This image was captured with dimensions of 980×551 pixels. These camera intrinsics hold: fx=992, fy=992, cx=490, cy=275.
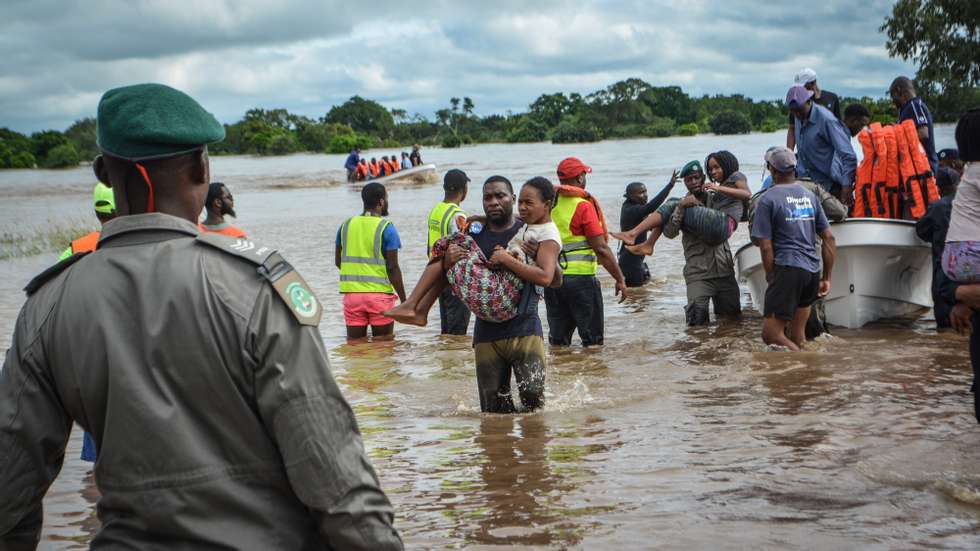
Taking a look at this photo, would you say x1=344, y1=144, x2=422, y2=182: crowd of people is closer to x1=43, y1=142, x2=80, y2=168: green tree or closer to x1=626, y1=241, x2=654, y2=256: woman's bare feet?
x1=626, y1=241, x2=654, y2=256: woman's bare feet

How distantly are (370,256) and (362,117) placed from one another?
12974 centimetres

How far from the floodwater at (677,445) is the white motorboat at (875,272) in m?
0.24

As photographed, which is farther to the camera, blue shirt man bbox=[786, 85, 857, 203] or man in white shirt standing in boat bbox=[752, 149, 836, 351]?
blue shirt man bbox=[786, 85, 857, 203]

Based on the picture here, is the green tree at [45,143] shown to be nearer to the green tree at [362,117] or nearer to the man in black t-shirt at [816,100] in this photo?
the green tree at [362,117]

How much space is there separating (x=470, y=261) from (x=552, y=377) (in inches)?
110

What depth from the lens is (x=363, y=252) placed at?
9.62 metres

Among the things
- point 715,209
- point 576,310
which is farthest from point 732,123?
point 576,310

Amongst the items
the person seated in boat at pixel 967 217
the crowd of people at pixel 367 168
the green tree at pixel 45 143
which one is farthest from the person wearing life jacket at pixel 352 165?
the green tree at pixel 45 143

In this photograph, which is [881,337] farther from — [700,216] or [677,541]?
[677,541]

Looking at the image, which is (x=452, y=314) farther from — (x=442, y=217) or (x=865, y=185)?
(x=865, y=185)

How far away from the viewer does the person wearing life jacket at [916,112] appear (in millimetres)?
10164

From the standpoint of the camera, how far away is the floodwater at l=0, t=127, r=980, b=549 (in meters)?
4.67

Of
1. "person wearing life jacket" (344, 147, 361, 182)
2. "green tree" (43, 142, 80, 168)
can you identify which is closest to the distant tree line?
"green tree" (43, 142, 80, 168)

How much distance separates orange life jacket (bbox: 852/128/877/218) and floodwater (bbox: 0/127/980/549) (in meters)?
1.32
